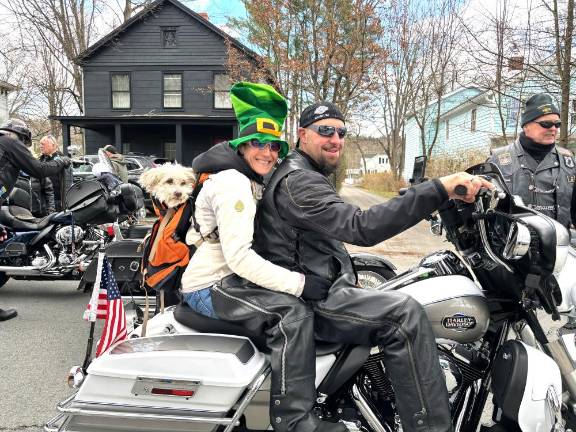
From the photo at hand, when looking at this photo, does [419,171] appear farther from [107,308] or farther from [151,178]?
[107,308]

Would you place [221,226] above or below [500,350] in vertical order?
above

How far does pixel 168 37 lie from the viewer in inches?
969

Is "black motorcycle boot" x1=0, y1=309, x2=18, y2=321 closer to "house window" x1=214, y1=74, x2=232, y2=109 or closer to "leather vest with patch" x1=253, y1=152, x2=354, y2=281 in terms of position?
"leather vest with patch" x1=253, y1=152, x2=354, y2=281

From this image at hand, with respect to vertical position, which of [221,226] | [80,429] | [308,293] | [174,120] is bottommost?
[80,429]

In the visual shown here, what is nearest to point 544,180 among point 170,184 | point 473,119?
point 170,184

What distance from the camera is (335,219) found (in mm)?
2168

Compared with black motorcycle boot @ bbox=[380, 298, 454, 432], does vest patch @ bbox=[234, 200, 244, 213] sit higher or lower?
higher

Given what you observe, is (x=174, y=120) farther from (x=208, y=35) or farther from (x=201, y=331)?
(x=201, y=331)

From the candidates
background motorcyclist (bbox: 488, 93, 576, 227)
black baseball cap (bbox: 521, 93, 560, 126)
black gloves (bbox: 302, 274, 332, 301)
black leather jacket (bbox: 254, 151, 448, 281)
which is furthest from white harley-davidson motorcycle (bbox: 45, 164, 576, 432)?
background motorcyclist (bbox: 488, 93, 576, 227)

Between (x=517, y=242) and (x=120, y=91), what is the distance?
82.2 ft

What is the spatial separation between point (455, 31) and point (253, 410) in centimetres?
1850

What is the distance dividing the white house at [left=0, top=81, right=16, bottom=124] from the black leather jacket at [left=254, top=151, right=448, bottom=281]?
33.7 meters

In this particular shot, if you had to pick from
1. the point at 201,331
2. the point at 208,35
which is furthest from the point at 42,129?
the point at 201,331

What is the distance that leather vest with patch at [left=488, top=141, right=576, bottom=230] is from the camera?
420 cm
